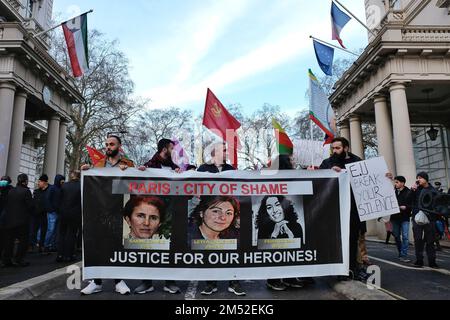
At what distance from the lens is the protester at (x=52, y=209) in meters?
10.0

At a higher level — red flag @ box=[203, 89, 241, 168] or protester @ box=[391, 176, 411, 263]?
red flag @ box=[203, 89, 241, 168]

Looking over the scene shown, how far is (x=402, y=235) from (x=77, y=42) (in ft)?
50.8

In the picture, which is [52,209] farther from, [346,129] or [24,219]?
[346,129]

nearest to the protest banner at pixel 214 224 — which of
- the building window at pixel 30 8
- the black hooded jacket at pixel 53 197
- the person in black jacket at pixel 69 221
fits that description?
the person in black jacket at pixel 69 221

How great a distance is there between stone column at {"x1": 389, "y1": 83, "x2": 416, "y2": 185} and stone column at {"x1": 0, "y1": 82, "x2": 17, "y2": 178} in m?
16.5

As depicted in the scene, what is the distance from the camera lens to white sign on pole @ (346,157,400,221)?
529 cm

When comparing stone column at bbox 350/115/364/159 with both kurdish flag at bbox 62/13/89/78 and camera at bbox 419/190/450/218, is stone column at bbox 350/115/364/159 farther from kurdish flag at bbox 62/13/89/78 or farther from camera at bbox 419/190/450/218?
kurdish flag at bbox 62/13/89/78

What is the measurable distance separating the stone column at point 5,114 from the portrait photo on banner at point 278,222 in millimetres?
13808

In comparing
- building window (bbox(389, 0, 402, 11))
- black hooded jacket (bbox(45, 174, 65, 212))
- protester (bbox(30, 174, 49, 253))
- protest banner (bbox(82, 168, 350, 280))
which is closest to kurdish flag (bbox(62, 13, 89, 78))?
protester (bbox(30, 174, 49, 253))

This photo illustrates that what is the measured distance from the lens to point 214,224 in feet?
16.6

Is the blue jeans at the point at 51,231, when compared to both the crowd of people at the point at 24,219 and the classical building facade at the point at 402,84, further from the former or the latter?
the classical building facade at the point at 402,84

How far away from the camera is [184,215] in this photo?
5070 millimetres

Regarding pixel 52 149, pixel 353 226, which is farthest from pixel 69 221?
pixel 52 149

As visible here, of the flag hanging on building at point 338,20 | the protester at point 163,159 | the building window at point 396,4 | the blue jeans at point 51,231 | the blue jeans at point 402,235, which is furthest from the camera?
the building window at point 396,4
